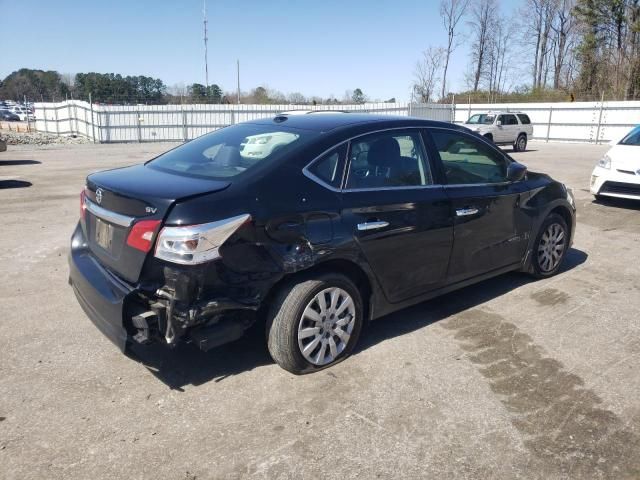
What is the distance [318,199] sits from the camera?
333 cm

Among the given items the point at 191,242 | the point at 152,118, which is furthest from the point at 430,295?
the point at 152,118

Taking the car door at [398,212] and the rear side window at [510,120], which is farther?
the rear side window at [510,120]

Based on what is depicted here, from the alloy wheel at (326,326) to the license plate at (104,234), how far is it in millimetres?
1332

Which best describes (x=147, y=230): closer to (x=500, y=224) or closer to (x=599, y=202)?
(x=500, y=224)

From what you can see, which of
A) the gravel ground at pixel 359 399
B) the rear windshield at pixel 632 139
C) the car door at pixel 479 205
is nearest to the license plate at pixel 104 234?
the gravel ground at pixel 359 399

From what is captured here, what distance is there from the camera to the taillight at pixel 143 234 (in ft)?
9.55

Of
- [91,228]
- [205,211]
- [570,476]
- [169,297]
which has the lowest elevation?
[570,476]

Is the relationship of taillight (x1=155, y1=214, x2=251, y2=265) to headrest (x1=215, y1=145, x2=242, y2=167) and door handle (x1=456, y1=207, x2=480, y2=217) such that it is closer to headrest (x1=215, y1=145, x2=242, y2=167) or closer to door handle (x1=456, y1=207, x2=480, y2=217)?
headrest (x1=215, y1=145, x2=242, y2=167)

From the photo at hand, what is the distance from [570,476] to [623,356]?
1.63 m

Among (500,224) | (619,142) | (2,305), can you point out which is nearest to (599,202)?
(619,142)

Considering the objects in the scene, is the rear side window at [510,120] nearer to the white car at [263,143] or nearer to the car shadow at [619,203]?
the car shadow at [619,203]

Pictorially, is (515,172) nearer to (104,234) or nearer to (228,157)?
(228,157)

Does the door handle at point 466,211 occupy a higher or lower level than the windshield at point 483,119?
lower

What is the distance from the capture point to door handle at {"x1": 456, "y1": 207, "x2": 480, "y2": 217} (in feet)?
13.6
